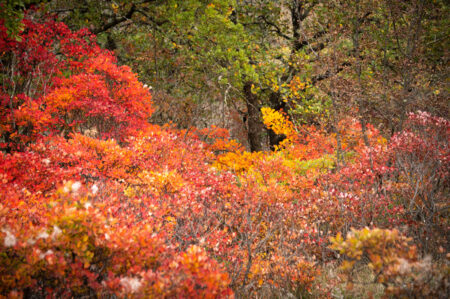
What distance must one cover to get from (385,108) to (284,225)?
15.7 feet

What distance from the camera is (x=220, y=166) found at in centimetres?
931

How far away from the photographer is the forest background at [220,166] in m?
2.54

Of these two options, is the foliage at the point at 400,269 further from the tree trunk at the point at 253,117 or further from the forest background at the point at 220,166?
the tree trunk at the point at 253,117

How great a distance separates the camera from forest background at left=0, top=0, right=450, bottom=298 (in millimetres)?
2539

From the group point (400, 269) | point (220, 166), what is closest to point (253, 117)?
point (220, 166)

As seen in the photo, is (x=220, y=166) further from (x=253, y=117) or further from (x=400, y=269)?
(x=400, y=269)

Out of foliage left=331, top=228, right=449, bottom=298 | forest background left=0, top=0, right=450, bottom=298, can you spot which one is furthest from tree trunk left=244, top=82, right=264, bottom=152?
foliage left=331, top=228, right=449, bottom=298

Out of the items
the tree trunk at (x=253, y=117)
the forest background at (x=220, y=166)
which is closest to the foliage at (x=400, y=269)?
the forest background at (x=220, y=166)

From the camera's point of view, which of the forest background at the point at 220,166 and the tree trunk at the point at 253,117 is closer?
the forest background at the point at 220,166

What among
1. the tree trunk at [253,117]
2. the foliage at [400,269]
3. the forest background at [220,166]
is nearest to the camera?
the foliage at [400,269]

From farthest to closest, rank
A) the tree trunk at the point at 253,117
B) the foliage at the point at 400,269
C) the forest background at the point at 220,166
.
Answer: the tree trunk at the point at 253,117 < the forest background at the point at 220,166 < the foliage at the point at 400,269

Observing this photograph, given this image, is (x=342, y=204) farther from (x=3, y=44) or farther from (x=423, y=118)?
(x=3, y=44)

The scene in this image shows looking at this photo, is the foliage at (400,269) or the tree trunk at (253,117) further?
the tree trunk at (253,117)

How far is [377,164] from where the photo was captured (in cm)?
584
